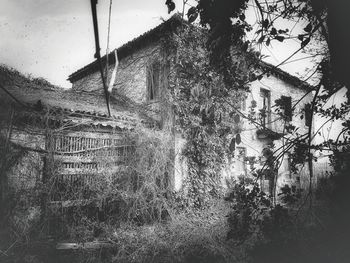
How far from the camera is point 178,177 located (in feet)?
27.7

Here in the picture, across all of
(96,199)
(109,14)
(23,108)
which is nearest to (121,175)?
(96,199)

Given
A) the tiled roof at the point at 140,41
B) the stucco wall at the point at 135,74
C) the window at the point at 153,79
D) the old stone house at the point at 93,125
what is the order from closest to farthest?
the old stone house at the point at 93,125 < the tiled roof at the point at 140,41 < the window at the point at 153,79 < the stucco wall at the point at 135,74

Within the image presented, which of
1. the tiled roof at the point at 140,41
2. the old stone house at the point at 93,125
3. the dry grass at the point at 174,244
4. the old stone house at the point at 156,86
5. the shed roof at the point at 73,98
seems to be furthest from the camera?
the tiled roof at the point at 140,41

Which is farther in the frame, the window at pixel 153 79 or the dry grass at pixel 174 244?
the window at pixel 153 79

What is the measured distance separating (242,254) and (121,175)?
3489mm

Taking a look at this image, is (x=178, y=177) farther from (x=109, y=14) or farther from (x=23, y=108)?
(x=109, y=14)

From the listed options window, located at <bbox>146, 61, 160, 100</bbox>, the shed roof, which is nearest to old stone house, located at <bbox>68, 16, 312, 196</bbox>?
window, located at <bbox>146, 61, 160, 100</bbox>

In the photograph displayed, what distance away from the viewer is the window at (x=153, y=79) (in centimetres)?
1006

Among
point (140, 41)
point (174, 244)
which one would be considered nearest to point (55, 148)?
point (174, 244)

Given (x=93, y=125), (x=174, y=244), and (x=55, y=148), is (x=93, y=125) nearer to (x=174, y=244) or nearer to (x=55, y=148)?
(x=55, y=148)

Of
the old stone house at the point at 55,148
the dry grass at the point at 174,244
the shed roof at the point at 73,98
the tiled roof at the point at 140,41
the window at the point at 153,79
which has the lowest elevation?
the dry grass at the point at 174,244

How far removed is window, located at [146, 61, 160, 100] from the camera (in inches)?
396

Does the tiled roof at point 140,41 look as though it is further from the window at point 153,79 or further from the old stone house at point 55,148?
the old stone house at point 55,148

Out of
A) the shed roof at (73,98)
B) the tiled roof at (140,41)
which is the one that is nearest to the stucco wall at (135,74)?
the tiled roof at (140,41)
